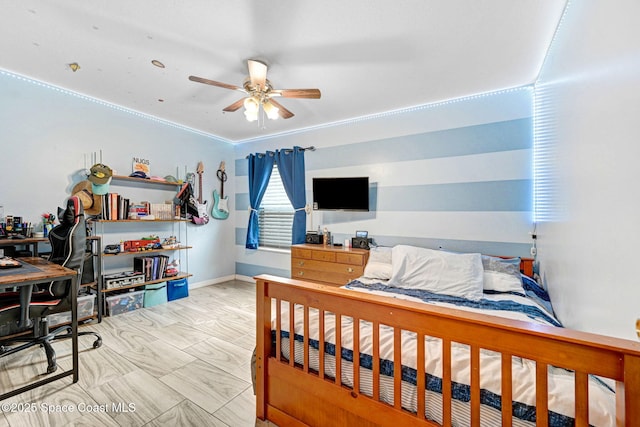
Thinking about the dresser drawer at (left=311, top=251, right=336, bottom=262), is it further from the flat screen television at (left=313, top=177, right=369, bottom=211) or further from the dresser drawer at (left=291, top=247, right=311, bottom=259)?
the flat screen television at (left=313, top=177, right=369, bottom=211)

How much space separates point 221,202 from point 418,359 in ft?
13.8

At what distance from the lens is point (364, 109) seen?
3.34 meters

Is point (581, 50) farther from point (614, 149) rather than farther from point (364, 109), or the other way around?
point (364, 109)

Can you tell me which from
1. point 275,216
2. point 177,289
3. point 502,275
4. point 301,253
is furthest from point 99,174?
point 502,275

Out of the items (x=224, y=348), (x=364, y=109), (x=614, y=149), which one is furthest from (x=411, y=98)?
(x=224, y=348)

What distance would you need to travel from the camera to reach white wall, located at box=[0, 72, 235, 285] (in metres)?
2.64

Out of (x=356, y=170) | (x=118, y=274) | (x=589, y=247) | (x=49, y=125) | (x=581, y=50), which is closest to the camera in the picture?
(x=589, y=247)

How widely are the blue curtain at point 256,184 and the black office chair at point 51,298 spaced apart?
7.92 ft

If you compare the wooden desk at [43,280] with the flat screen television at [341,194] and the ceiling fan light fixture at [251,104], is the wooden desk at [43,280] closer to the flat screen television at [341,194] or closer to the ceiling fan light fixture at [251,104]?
the ceiling fan light fixture at [251,104]

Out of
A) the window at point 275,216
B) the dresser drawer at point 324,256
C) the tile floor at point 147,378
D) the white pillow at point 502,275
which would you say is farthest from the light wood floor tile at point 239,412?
the window at point 275,216

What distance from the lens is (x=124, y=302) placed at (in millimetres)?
3195

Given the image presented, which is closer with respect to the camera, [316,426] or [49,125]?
[316,426]

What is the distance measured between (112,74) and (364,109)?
2652 mm

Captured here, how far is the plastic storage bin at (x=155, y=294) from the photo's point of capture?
343 centimetres
